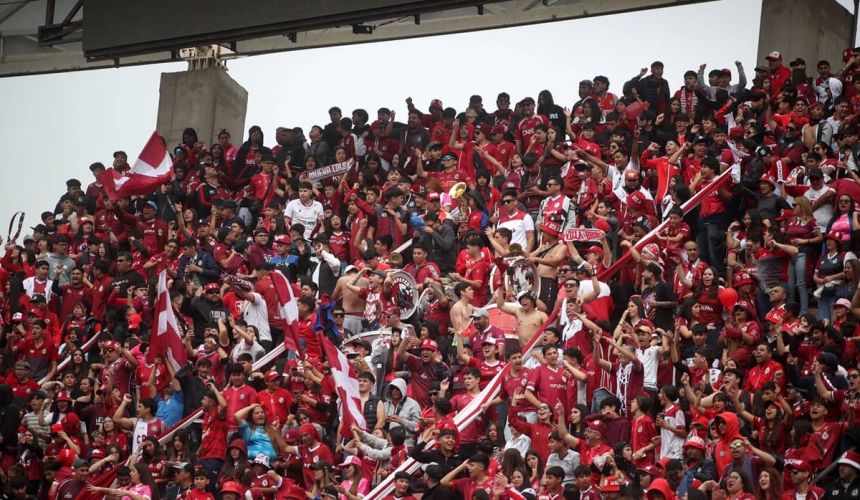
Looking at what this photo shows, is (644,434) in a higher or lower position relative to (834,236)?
lower

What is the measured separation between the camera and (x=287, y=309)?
2002 centimetres

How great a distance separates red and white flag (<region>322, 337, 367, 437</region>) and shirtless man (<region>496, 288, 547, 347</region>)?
6.49 feet

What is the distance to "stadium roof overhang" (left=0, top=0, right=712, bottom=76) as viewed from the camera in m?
23.9

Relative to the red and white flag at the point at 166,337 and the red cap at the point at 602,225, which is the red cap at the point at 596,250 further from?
the red and white flag at the point at 166,337

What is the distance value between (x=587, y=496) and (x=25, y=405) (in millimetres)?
9016

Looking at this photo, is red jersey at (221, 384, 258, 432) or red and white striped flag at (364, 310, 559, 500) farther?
red jersey at (221, 384, 258, 432)

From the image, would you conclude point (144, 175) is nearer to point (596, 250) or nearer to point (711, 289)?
point (596, 250)

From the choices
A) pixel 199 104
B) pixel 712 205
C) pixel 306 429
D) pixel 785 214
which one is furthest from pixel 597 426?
pixel 199 104

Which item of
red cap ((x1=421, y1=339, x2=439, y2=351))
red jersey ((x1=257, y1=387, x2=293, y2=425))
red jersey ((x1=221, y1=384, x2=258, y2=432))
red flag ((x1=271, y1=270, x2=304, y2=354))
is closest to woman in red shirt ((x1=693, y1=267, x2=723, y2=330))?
red cap ((x1=421, y1=339, x2=439, y2=351))

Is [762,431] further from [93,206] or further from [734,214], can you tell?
[93,206]

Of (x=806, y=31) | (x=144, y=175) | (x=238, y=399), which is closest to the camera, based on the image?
(x=238, y=399)

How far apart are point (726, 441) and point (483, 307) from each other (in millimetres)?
4949

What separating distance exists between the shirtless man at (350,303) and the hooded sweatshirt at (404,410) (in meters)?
2.18

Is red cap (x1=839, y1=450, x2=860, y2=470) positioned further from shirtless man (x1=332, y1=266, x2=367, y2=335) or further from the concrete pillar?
the concrete pillar
